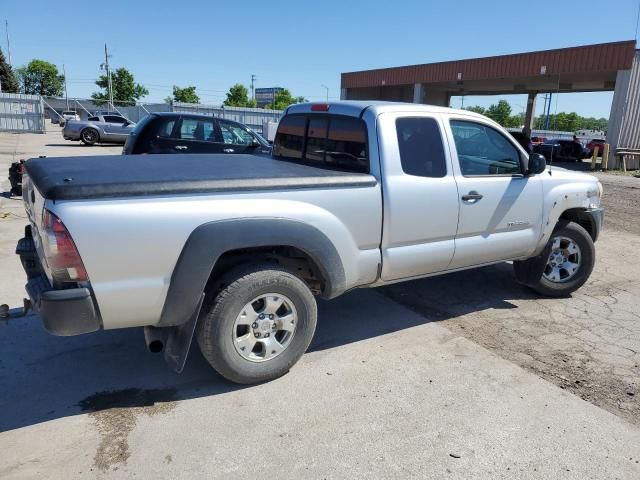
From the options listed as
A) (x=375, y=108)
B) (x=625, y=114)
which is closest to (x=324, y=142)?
(x=375, y=108)

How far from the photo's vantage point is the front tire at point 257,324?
10.4 ft

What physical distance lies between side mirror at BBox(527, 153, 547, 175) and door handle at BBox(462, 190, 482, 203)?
2.57 feet

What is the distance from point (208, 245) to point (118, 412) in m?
1.23

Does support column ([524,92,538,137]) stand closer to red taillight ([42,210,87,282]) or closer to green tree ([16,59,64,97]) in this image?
red taillight ([42,210,87,282])

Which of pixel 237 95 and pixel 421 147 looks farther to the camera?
pixel 237 95

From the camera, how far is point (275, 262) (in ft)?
11.2

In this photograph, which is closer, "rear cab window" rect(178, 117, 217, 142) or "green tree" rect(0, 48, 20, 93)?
"rear cab window" rect(178, 117, 217, 142)

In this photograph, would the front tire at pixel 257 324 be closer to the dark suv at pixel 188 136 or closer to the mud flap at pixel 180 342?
the mud flap at pixel 180 342

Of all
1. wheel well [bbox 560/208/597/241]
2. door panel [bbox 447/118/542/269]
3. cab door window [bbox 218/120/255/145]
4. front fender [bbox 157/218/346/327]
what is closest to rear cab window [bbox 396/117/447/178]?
door panel [bbox 447/118/542/269]

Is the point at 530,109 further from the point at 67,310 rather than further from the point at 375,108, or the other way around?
the point at 67,310

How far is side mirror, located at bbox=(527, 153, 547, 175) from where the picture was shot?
467 cm

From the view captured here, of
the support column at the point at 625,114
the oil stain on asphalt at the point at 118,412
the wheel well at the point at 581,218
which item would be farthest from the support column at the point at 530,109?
the oil stain on asphalt at the point at 118,412

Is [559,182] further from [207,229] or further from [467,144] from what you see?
[207,229]

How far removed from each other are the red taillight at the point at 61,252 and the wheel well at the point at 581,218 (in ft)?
15.5
